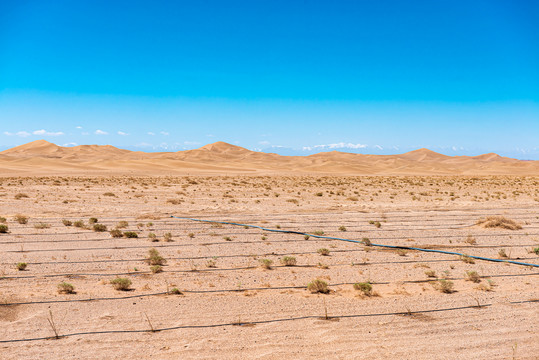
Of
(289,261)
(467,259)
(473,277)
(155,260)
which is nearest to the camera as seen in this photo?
(473,277)

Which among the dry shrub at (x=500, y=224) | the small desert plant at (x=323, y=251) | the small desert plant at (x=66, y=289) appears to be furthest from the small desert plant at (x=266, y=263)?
the dry shrub at (x=500, y=224)

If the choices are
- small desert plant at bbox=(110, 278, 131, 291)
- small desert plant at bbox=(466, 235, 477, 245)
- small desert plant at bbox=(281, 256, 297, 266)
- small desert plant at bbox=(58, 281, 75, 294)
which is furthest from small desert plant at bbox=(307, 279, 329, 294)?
small desert plant at bbox=(466, 235, 477, 245)

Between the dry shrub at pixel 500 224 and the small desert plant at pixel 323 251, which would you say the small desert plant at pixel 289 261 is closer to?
the small desert plant at pixel 323 251

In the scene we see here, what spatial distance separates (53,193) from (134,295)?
26.1 metres

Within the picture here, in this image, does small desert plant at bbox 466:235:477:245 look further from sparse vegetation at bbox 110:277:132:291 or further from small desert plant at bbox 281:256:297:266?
sparse vegetation at bbox 110:277:132:291

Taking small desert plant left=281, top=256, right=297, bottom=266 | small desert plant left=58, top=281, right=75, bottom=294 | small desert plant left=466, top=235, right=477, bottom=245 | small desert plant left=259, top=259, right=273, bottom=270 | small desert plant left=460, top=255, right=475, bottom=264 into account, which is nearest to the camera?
small desert plant left=58, top=281, right=75, bottom=294

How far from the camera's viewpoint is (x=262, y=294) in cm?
838

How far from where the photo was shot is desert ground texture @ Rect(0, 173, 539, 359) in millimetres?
6117

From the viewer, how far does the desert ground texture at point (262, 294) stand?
612 centimetres

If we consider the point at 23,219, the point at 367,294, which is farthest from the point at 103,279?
the point at 23,219

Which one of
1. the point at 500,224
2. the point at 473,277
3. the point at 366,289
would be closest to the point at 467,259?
the point at 473,277

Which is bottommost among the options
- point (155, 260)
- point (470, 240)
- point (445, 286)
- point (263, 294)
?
point (263, 294)

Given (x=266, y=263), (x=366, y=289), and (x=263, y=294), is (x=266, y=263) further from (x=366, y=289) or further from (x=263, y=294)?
(x=366, y=289)

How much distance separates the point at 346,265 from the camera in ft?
35.6
